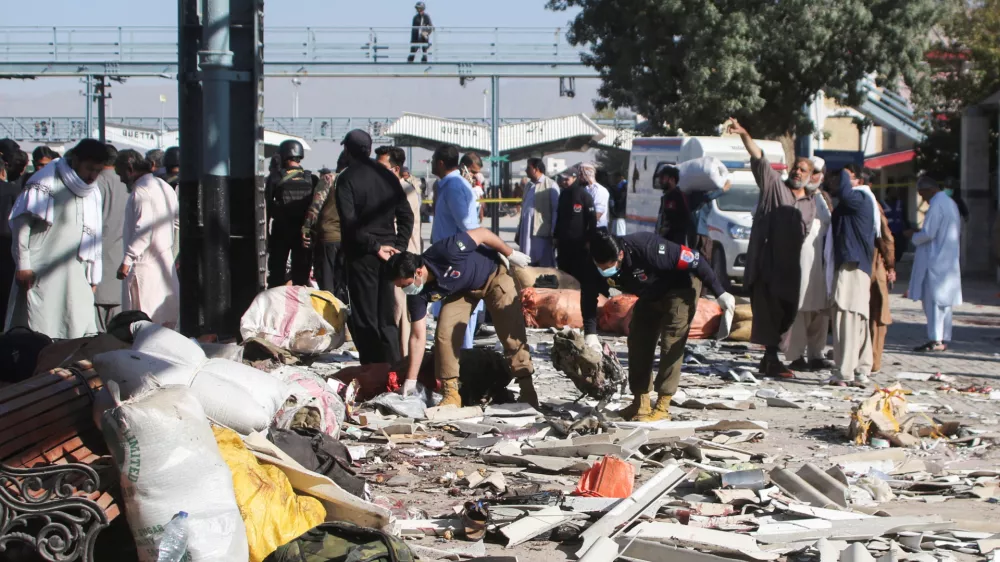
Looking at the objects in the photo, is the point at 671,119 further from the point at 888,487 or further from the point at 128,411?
the point at 128,411

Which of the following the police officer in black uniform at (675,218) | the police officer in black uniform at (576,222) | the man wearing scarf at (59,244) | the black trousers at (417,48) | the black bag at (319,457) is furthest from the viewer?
the black trousers at (417,48)

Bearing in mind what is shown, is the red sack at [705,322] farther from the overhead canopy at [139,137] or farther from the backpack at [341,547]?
A: the overhead canopy at [139,137]

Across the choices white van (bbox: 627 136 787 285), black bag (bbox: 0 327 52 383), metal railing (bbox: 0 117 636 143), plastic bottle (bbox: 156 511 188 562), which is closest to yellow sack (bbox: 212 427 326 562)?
plastic bottle (bbox: 156 511 188 562)

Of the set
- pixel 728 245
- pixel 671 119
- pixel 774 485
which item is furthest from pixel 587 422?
pixel 671 119

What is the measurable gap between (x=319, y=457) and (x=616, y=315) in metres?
7.62

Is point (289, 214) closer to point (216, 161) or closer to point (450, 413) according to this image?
point (216, 161)

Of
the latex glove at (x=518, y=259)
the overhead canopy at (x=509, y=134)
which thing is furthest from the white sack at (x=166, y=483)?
the overhead canopy at (x=509, y=134)

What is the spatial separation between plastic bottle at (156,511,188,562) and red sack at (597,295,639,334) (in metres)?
8.93

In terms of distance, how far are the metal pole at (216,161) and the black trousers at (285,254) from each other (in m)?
3.04

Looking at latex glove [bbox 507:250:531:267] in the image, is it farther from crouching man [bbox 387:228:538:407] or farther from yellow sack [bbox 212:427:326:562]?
yellow sack [bbox 212:427:326:562]

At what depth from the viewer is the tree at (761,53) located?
81.8ft

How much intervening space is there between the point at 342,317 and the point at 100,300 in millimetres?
2153

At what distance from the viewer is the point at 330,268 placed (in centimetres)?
1198

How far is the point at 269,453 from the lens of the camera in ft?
17.6
